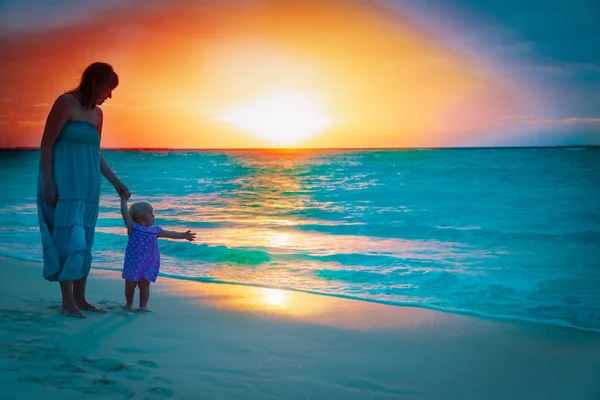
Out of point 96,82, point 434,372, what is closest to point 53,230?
point 96,82

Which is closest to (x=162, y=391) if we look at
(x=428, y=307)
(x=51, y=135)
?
(x=51, y=135)

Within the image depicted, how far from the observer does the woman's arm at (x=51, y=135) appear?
3893 millimetres

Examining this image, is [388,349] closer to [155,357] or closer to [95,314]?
[155,357]

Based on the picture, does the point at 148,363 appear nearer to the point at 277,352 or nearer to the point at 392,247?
the point at 277,352

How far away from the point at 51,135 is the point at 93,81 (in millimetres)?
472

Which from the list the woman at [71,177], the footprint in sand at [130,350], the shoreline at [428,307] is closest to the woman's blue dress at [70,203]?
the woman at [71,177]

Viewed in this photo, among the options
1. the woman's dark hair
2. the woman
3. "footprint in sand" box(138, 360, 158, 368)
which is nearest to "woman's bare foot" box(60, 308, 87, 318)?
the woman

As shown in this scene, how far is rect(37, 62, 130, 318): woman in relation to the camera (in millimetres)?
3922

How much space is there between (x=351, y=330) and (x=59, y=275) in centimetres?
217

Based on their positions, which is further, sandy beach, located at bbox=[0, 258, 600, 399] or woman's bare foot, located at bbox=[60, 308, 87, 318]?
woman's bare foot, located at bbox=[60, 308, 87, 318]

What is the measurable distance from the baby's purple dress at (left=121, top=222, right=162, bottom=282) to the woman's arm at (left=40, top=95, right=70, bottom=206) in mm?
678

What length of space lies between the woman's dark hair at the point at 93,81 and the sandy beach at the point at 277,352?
1567mm

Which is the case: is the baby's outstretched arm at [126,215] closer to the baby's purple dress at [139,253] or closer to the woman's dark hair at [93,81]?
the baby's purple dress at [139,253]

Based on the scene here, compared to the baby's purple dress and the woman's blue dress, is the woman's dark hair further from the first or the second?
the baby's purple dress
